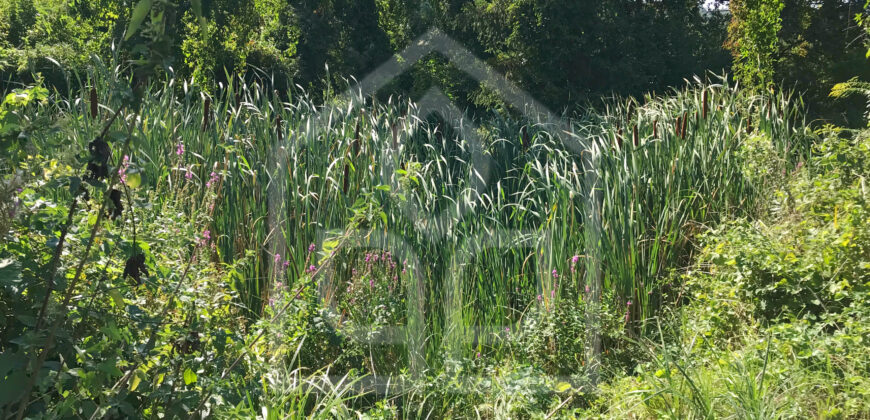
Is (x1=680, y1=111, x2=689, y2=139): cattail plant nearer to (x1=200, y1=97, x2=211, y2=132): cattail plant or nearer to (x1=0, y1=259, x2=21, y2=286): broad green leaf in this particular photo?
(x1=200, y1=97, x2=211, y2=132): cattail plant

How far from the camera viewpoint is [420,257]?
3.96 m

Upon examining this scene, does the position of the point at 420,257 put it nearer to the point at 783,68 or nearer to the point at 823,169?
the point at 823,169

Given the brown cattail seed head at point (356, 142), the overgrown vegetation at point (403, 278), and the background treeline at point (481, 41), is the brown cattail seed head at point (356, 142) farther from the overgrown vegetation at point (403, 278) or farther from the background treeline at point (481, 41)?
the background treeline at point (481, 41)

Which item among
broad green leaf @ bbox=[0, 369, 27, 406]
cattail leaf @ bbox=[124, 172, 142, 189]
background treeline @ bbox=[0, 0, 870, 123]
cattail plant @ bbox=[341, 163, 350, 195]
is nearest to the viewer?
cattail leaf @ bbox=[124, 172, 142, 189]

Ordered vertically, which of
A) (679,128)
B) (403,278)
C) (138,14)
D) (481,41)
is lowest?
(403,278)

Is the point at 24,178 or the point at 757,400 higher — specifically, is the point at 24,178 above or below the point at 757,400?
above

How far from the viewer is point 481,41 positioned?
35.6 ft

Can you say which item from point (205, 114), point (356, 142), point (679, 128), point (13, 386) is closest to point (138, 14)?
point (13, 386)

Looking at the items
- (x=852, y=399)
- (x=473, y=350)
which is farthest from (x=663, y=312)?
(x=852, y=399)

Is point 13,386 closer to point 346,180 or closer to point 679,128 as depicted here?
point 346,180

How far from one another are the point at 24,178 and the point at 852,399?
278 cm

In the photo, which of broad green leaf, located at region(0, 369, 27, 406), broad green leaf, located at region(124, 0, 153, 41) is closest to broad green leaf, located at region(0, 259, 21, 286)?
broad green leaf, located at region(0, 369, 27, 406)

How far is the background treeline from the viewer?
10258mm

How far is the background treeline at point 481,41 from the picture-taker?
33.7 ft
